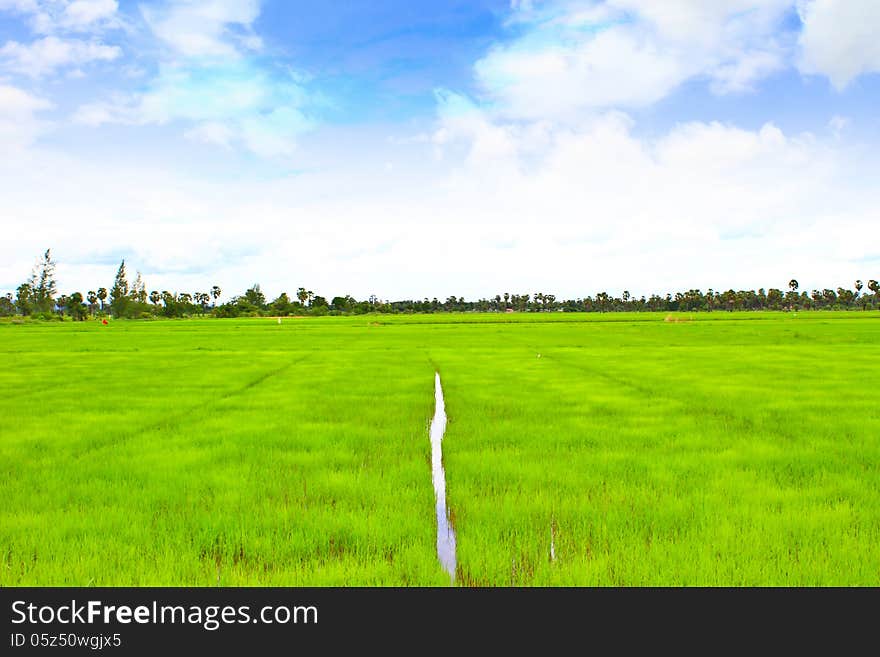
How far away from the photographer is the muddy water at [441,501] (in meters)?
4.41

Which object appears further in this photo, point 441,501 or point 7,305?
point 7,305

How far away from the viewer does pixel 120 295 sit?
382 feet

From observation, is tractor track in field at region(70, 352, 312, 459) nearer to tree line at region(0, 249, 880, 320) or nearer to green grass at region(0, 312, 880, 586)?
green grass at region(0, 312, 880, 586)

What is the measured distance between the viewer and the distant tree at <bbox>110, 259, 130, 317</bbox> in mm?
115812

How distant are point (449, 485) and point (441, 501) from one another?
43 centimetres

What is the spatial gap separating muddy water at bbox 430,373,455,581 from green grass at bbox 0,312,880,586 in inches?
4.2

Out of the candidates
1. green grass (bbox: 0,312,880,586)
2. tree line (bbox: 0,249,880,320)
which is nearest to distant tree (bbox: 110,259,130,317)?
tree line (bbox: 0,249,880,320)

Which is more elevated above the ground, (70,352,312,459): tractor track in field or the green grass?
the green grass

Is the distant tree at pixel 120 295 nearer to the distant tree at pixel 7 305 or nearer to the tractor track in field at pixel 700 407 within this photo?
the distant tree at pixel 7 305

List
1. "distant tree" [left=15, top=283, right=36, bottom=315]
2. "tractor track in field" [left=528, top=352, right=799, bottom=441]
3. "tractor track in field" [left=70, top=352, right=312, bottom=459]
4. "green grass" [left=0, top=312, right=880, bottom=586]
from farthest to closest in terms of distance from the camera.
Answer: "distant tree" [left=15, top=283, right=36, bottom=315], "tractor track in field" [left=528, top=352, right=799, bottom=441], "tractor track in field" [left=70, top=352, right=312, bottom=459], "green grass" [left=0, top=312, right=880, bottom=586]

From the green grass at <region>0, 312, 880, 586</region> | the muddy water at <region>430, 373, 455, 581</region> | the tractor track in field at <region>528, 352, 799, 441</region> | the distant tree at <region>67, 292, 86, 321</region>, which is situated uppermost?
the distant tree at <region>67, 292, 86, 321</region>

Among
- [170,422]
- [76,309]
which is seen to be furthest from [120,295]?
[170,422]

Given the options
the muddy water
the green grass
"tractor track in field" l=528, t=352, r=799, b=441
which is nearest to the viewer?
the green grass

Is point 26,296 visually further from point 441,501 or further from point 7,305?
point 441,501
